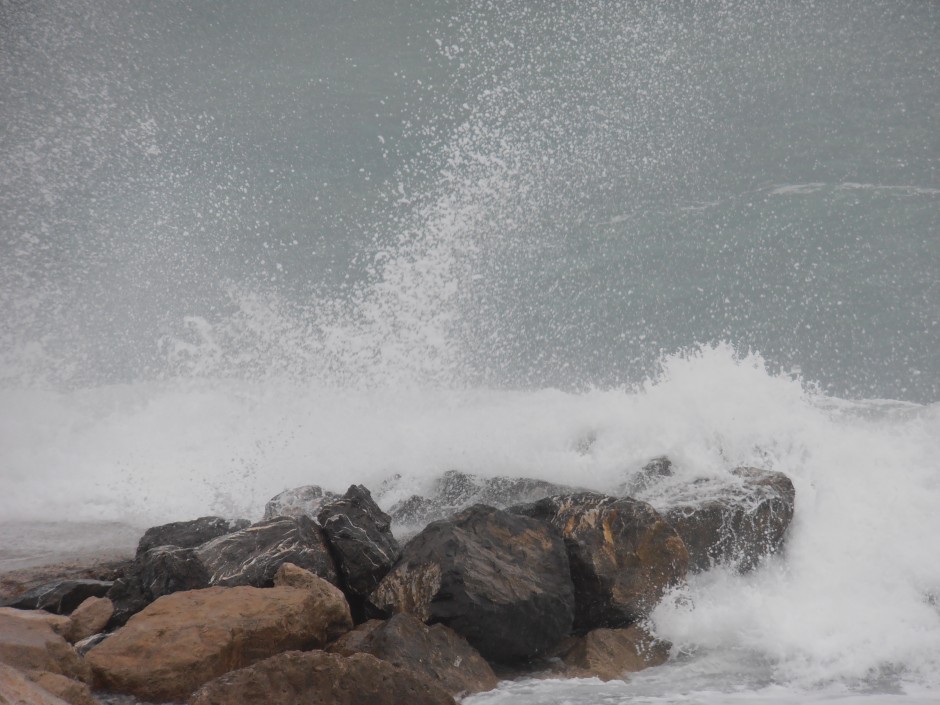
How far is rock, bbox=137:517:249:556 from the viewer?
741 centimetres

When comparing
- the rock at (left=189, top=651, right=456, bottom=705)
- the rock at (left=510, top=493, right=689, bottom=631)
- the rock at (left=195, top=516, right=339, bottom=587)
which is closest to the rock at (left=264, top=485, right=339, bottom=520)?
the rock at (left=195, top=516, right=339, bottom=587)

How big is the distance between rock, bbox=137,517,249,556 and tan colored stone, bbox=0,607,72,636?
140 cm

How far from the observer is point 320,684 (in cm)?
455

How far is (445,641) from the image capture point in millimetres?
5980

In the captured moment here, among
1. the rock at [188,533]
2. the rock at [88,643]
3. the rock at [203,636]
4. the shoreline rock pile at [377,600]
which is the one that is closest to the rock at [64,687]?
the shoreline rock pile at [377,600]

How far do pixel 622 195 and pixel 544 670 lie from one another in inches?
982

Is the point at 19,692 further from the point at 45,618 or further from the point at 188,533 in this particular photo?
the point at 188,533

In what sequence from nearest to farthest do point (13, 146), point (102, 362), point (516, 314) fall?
1. point (102, 362)
2. point (516, 314)
3. point (13, 146)

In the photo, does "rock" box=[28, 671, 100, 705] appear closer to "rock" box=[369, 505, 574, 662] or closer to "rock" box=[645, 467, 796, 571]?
"rock" box=[369, 505, 574, 662]

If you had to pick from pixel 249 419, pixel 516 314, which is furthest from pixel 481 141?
pixel 249 419

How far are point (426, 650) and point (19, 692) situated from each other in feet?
8.39

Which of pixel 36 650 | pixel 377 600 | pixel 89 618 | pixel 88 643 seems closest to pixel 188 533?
pixel 89 618

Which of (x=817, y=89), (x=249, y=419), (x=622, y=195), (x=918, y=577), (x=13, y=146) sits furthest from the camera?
(x=817, y=89)

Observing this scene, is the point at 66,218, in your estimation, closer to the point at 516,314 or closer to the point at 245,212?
the point at 245,212
